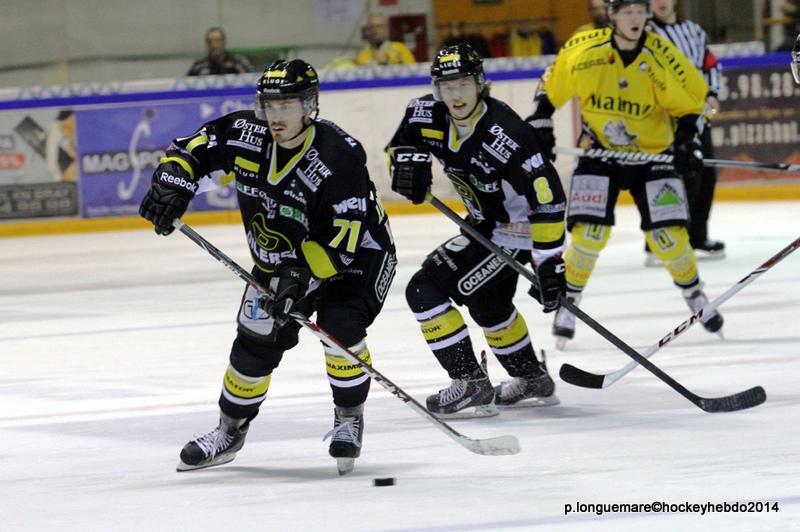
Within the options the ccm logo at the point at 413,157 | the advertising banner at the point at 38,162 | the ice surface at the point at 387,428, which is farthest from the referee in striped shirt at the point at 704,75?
the advertising banner at the point at 38,162

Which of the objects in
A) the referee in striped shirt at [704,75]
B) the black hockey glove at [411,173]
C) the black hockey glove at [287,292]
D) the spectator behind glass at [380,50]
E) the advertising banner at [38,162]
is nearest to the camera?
the black hockey glove at [287,292]

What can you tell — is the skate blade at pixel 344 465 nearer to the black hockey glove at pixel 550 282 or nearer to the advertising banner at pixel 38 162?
the black hockey glove at pixel 550 282

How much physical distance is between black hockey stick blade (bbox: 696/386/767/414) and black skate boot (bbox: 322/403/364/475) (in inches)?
39.6

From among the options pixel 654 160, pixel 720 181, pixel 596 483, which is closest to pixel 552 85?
pixel 654 160

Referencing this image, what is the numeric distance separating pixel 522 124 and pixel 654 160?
Result: 3.87 feet

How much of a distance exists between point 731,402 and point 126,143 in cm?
579

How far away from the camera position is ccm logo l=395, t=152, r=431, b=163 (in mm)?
3943

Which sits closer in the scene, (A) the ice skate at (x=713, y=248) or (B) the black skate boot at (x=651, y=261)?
(B) the black skate boot at (x=651, y=261)

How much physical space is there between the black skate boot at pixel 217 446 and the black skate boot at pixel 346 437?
0.23 m

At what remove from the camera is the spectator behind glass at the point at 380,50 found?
9555mm

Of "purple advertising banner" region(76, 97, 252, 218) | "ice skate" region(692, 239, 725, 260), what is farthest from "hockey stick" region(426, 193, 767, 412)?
"purple advertising banner" region(76, 97, 252, 218)

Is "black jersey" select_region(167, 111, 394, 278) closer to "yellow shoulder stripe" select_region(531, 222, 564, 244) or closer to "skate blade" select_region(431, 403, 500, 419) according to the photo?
"yellow shoulder stripe" select_region(531, 222, 564, 244)

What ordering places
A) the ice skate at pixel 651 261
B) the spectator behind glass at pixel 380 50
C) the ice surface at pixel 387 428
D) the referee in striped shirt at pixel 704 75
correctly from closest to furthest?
1. the ice surface at pixel 387 428
2. the referee in striped shirt at pixel 704 75
3. the ice skate at pixel 651 261
4. the spectator behind glass at pixel 380 50

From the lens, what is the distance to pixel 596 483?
10.3ft
